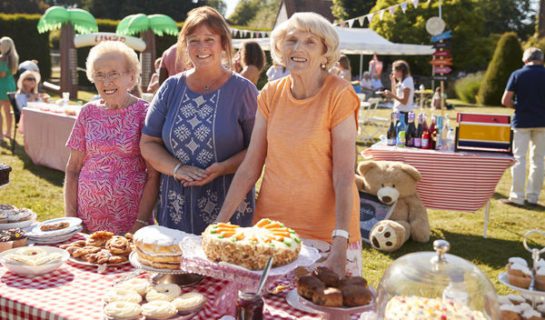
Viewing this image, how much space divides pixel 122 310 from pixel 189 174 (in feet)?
2.85

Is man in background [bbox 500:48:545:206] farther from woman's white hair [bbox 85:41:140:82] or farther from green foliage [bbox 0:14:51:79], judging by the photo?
green foliage [bbox 0:14:51:79]

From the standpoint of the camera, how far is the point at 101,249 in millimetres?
2293

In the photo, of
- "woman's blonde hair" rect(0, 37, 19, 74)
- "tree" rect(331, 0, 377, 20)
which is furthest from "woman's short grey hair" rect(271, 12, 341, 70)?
"tree" rect(331, 0, 377, 20)

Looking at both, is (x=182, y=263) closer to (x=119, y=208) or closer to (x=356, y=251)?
(x=356, y=251)

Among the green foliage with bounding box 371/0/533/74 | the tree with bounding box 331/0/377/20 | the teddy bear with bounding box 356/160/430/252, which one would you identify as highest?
the tree with bounding box 331/0/377/20

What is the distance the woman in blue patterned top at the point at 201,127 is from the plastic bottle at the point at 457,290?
3.89 ft

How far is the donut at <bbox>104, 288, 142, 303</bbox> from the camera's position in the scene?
1.77 m

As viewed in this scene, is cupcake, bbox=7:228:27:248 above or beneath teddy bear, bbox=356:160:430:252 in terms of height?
above

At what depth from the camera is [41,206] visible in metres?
6.25

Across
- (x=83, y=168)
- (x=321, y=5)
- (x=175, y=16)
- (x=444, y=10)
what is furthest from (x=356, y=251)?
(x=321, y=5)

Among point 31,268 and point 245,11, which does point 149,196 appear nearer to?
point 31,268

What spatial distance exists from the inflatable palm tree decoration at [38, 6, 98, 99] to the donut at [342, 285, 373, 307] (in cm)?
1631

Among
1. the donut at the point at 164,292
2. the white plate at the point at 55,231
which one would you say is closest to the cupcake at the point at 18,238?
the white plate at the point at 55,231

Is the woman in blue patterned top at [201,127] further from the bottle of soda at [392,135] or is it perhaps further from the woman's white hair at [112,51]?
the bottle of soda at [392,135]
